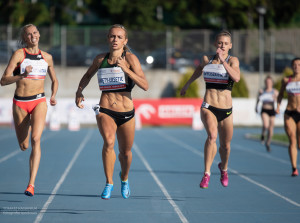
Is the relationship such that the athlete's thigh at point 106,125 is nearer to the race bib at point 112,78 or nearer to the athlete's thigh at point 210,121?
the race bib at point 112,78

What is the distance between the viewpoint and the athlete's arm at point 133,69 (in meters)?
8.03

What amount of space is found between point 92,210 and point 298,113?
5333 millimetres

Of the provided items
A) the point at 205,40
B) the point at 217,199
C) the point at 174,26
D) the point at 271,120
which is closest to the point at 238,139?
the point at 271,120

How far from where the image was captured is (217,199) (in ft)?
32.4

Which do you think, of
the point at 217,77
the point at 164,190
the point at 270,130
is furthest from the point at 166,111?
the point at 217,77

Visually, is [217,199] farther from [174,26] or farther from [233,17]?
[174,26]

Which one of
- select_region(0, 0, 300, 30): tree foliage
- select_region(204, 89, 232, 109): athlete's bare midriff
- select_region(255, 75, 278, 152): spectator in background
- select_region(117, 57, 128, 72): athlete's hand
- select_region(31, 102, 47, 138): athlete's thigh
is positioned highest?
select_region(0, 0, 300, 30): tree foliage

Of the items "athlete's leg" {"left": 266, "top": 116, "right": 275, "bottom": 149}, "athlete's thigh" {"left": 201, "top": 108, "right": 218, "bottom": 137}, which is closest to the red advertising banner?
"athlete's leg" {"left": 266, "top": 116, "right": 275, "bottom": 149}

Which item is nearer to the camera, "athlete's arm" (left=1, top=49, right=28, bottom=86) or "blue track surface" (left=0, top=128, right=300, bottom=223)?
"blue track surface" (left=0, top=128, right=300, bottom=223)

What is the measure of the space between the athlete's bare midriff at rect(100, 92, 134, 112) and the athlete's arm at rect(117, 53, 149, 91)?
0.31m

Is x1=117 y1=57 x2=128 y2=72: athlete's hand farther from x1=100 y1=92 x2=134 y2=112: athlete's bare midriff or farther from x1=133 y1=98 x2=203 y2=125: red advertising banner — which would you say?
x1=133 y1=98 x2=203 y2=125: red advertising banner

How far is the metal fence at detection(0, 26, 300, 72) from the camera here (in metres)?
36.6

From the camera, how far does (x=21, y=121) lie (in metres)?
9.30

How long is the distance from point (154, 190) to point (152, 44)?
87.3 feet
